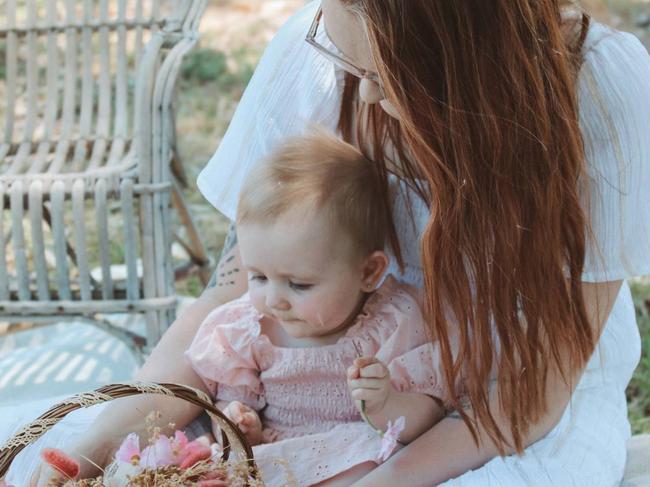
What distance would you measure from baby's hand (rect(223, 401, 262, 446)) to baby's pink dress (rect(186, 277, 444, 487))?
0.02 m

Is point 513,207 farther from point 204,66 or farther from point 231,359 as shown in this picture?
point 204,66

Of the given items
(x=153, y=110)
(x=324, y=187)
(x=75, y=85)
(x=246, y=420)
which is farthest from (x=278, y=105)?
(x=75, y=85)

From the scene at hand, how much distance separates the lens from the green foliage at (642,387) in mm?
2625

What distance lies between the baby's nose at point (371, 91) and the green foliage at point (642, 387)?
1516 mm

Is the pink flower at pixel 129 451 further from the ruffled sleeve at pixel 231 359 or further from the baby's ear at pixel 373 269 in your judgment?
the baby's ear at pixel 373 269

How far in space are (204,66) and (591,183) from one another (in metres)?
3.85

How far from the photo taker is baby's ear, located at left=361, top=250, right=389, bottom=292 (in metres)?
1.63

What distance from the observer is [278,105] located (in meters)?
1.81

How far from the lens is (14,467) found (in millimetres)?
1678

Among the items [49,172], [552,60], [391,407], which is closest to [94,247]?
[49,172]

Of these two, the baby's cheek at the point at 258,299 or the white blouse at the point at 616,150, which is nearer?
the white blouse at the point at 616,150

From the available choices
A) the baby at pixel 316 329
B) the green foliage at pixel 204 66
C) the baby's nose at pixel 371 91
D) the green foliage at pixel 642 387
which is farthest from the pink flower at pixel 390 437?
the green foliage at pixel 204 66

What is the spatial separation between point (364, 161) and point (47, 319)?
4.64ft

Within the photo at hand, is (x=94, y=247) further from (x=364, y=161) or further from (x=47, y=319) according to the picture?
(x=364, y=161)
